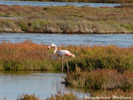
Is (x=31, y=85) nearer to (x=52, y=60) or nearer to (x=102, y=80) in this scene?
(x=102, y=80)

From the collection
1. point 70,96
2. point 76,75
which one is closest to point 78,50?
point 76,75

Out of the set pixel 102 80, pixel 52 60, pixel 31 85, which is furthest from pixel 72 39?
pixel 102 80

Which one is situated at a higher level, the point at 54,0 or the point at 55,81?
the point at 55,81

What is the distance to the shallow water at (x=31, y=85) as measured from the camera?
13664mm

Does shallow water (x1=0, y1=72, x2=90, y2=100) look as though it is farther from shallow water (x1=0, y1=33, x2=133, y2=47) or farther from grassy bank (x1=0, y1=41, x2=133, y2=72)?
shallow water (x1=0, y1=33, x2=133, y2=47)

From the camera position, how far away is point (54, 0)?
103625 millimetres

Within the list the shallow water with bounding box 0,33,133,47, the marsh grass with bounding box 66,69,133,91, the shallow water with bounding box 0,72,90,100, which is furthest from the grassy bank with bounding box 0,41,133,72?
the shallow water with bounding box 0,33,133,47

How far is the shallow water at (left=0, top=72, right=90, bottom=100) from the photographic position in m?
13.7

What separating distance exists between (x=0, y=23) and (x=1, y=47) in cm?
1701

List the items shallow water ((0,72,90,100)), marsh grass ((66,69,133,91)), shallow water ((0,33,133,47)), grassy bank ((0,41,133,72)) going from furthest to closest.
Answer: shallow water ((0,33,133,47))
grassy bank ((0,41,133,72))
marsh grass ((66,69,133,91))
shallow water ((0,72,90,100))

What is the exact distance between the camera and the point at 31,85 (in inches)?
598

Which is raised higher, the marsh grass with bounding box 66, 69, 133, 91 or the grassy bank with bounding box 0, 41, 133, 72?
the marsh grass with bounding box 66, 69, 133, 91

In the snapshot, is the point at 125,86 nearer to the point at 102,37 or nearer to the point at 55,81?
the point at 55,81

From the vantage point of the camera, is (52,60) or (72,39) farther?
(72,39)
